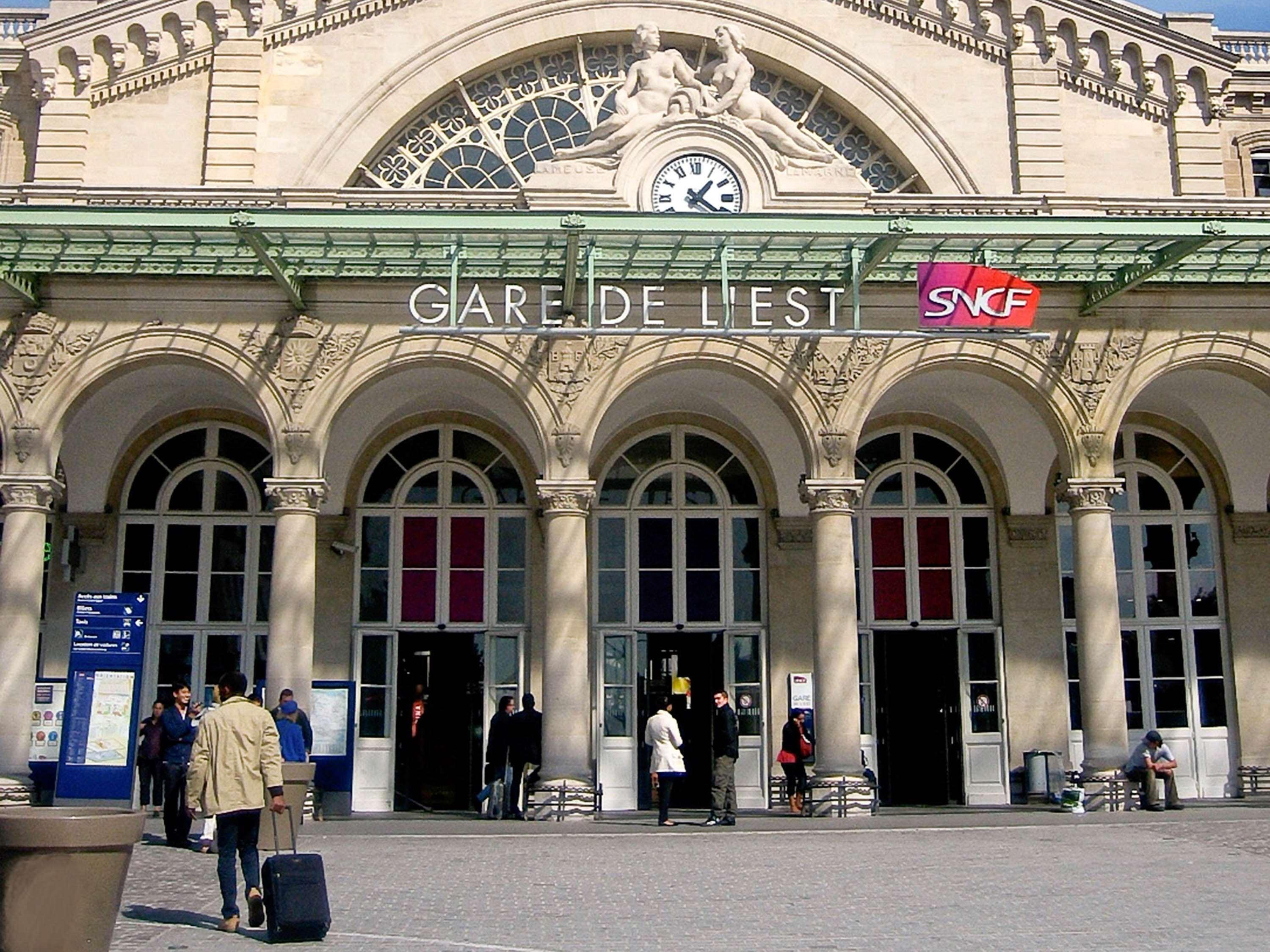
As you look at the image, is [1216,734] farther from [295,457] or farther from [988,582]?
[295,457]

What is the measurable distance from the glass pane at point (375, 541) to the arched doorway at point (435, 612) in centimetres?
2

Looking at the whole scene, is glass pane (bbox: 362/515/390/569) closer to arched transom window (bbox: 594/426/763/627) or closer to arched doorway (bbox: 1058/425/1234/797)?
arched transom window (bbox: 594/426/763/627)

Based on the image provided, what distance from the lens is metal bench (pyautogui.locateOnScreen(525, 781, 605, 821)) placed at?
20031 millimetres

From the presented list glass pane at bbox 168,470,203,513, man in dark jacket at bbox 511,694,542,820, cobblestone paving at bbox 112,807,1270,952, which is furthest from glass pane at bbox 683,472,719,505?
glass pane at bbox 168,470,203,513

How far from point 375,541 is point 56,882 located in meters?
16.2

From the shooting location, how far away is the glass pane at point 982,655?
980 inches

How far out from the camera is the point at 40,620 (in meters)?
23.8

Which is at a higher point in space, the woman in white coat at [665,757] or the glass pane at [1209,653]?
the glass pane at [1209,653]

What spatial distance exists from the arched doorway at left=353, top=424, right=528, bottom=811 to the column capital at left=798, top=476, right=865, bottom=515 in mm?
5806

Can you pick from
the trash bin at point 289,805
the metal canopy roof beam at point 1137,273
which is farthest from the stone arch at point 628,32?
the trash bin at point 289,805

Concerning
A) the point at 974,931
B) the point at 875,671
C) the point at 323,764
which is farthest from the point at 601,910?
the point at 875,671

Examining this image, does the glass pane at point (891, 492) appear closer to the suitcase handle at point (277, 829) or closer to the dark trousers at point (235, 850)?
the suitcase handle at point (277, 829)

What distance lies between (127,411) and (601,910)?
1550 cm

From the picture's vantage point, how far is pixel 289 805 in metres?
15.0
